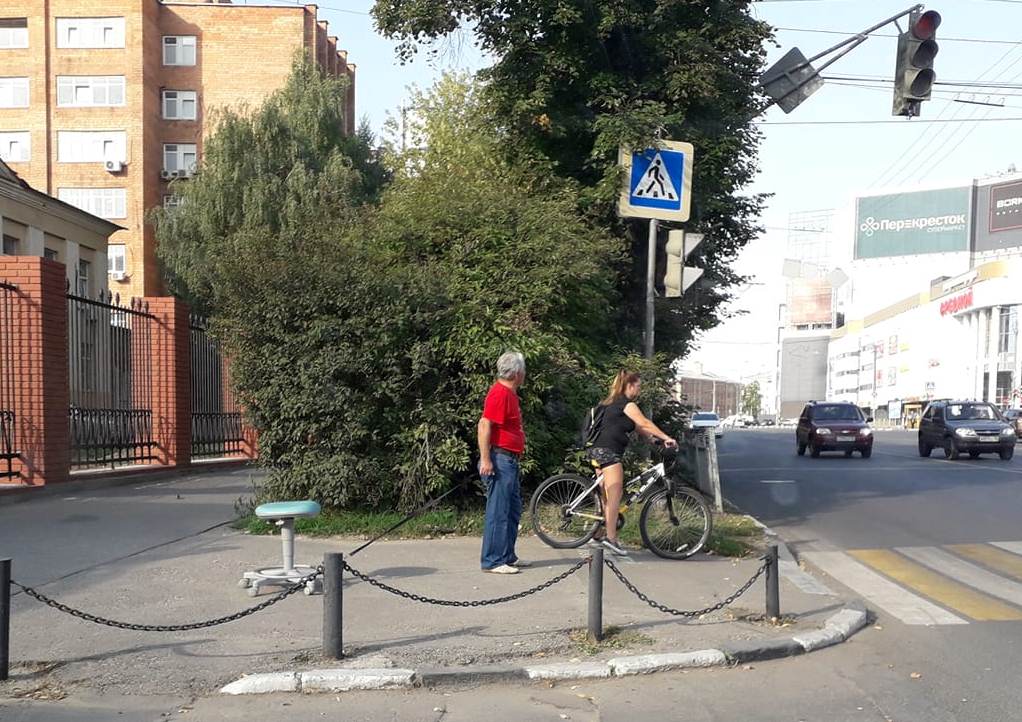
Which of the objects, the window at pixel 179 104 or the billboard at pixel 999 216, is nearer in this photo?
the window at pixel 179 104

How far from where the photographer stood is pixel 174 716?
16.5ft

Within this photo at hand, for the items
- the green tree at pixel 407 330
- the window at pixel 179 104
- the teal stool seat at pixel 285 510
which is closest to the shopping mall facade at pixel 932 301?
the window at pixel 179 104

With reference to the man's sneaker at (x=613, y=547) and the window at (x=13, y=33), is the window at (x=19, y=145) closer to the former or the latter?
the window at (x=13, y=33)

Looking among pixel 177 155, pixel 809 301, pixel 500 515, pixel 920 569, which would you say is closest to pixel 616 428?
pixel 500 515

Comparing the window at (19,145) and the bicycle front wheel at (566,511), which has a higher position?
the window at (19,145)

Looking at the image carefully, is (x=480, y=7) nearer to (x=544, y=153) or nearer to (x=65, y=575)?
(x=544, y=153)

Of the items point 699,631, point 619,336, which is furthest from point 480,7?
point 699,631

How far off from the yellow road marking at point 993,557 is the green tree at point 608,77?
525cm

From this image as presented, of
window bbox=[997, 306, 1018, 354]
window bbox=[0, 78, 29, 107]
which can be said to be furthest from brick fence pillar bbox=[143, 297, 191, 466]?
window bbox=[997, 306, 1018, 354]

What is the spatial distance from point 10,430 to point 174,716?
9.29m

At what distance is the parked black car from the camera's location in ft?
87.2

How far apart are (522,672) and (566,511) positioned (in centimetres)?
383

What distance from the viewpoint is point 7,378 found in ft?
42.2

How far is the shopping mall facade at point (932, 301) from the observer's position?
8938cm
